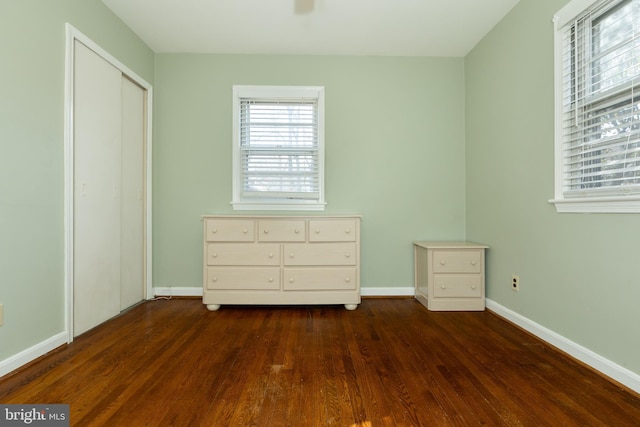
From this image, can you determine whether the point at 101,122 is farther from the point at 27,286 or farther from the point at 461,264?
the point at 461,264

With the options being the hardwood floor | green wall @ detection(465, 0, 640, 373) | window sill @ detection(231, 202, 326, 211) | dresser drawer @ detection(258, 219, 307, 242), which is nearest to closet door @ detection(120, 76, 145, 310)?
the hardwood floor

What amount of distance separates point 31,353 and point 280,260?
172 cm

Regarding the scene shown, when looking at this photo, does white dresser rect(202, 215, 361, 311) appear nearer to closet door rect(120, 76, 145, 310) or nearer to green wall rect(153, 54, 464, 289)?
green wall rect(153, 54, 464, 289)

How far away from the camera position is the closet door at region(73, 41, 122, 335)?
7.17 ft

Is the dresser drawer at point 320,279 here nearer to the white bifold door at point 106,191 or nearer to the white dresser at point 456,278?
the white dresser at point 456,278

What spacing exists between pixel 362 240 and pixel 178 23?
2680mm

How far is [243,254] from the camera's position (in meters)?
2.73

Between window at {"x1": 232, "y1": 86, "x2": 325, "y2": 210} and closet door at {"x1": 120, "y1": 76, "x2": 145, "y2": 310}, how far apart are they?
3.16 ft

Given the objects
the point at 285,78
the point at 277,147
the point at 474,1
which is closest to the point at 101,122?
the point at 277,147

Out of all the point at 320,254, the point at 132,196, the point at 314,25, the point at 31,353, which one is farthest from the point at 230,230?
the point at 314,25

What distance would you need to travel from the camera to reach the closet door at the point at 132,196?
2.76 m

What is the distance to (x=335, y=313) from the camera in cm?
273

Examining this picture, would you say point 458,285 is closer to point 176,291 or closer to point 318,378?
point 318,378

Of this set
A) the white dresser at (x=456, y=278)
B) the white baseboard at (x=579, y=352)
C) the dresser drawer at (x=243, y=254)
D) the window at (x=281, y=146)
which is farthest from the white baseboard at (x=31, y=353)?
the white baseboard at (x=579, y=352)
